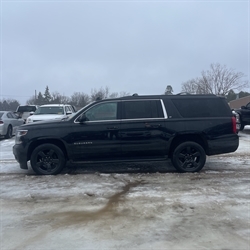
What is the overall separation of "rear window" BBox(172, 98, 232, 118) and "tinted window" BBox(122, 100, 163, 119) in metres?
0.49

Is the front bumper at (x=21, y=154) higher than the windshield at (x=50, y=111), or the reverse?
the windshield at (x=50, y=111)

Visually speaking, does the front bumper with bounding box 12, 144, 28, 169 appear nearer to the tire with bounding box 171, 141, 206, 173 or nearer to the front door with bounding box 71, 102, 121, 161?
the front door with bounding box 71, 102, 121, 161

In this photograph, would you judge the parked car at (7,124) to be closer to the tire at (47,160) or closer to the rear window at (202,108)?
the tire at (47,160)

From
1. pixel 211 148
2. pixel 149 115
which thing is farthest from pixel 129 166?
pixel 211 148

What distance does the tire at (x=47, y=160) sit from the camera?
7.36 meters

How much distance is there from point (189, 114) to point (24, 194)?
13.6ft

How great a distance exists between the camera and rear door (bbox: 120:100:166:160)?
24.3 ft

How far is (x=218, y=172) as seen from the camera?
7.65m

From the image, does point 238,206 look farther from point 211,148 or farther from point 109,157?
point 109,157

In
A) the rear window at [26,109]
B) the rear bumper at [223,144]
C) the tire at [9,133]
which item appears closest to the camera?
Answer: the rear bumper at [223,144]

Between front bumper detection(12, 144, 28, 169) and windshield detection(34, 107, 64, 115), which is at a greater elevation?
windshield detection(34, 107, 64, 115)

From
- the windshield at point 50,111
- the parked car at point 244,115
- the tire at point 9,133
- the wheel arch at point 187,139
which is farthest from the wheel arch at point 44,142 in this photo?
the parked car at point 244,115

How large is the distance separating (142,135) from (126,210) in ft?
8.70

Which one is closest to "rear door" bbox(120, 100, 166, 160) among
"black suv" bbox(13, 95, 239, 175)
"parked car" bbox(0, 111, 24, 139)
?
"black suv" bbox(13, 95, 239, 175)
